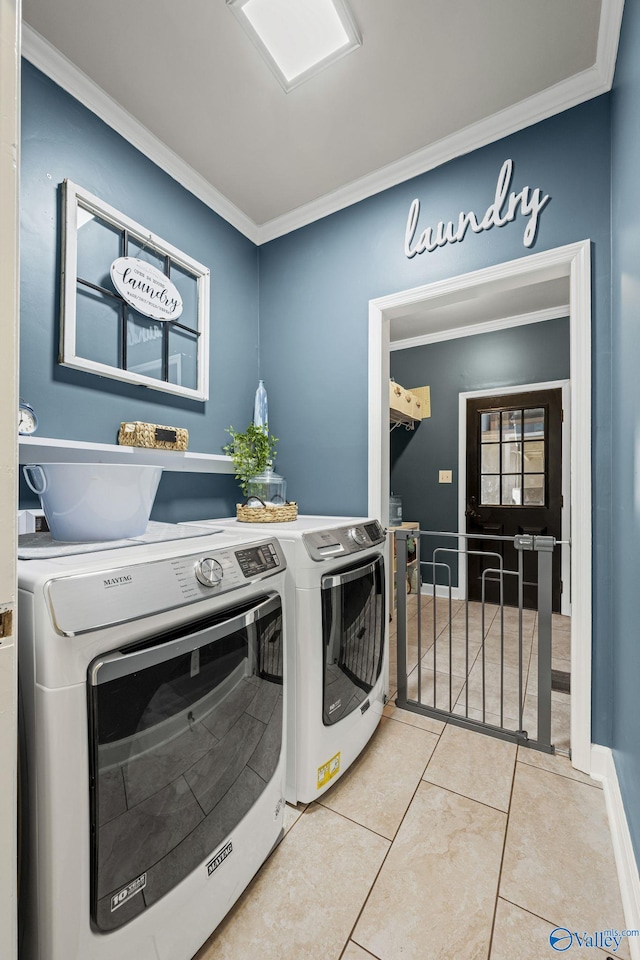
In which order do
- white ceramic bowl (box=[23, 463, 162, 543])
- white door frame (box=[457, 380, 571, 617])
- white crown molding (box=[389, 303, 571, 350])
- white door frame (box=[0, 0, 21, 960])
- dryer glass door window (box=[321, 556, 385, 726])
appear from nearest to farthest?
white door frame (box=[0, 0, 21, 960]), white ceramic bowl (box=[23, 463, 162, 543]), dryer glass door window (box=[321, 556, 385, 726]), white door frame (box=[457, 380, 571, 617]), white crown molding (box=[389, 303, 571, 350])

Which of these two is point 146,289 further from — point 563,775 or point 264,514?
point 563,775

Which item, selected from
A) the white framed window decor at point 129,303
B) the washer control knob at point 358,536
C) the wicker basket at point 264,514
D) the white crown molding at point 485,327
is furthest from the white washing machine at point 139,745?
the white crown molding at point 485,327

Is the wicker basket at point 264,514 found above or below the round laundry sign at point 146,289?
below

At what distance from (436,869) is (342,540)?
3.36ft

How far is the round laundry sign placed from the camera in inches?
66.1

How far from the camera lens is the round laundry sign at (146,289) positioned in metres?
1.68

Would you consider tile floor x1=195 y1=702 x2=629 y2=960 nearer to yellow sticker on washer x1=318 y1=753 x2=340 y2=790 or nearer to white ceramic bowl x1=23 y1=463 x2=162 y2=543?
yellow sticker on washer x1=318 y1=753 x2=340 y2=790

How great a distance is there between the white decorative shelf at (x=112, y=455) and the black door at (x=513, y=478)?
9.34ft

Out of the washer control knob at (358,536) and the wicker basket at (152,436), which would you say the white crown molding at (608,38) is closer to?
the washer control knob at (358,536)

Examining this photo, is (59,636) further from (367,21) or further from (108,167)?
(367,21)

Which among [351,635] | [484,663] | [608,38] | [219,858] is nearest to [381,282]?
[608,38]

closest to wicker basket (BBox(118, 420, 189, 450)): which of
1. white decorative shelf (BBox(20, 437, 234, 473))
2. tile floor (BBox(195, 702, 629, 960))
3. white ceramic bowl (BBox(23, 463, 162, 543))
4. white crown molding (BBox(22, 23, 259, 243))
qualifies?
white decorative shelf (BBox(20, 437, 234, 473))

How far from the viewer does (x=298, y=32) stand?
1.42 metres

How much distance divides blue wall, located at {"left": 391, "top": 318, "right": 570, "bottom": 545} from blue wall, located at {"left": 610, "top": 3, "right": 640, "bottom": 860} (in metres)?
2.42
